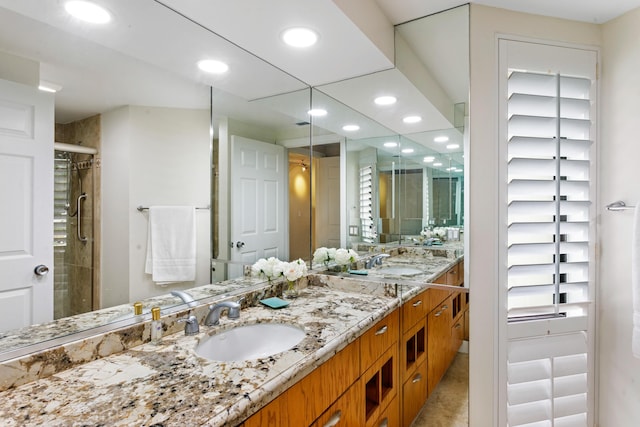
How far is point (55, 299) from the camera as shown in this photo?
37.5 inches

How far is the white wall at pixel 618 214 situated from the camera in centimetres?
149

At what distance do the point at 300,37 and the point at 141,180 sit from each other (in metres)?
0.92

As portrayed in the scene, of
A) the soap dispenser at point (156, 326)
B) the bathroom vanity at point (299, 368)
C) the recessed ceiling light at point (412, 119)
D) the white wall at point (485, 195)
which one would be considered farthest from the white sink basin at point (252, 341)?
the recessed ceiling light at point (412, 119)

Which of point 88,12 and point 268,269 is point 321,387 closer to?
point 268,269

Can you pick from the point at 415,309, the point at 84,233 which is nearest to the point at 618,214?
the point at 415,309

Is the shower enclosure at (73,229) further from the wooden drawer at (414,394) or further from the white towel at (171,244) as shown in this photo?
the wooden drawer at (414,394)

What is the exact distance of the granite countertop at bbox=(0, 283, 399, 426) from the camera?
0.74 m

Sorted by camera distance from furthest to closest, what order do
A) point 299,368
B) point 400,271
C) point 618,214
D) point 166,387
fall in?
point 400,271
point 618,214
point 299,368
point 166,387

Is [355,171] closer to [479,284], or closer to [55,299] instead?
[479,284]

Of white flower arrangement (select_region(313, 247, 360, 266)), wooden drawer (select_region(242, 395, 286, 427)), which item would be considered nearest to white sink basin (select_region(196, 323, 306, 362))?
wooden drawer (select_region(242, 395, 286, 427))

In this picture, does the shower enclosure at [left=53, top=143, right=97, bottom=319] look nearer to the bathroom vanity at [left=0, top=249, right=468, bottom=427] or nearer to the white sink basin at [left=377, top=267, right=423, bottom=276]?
the bathroom vanity at [left=0, top=249, right=468, bottom=427]

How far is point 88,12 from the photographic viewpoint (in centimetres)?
106

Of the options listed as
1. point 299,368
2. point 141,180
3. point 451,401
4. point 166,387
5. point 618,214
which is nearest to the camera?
point 166,387

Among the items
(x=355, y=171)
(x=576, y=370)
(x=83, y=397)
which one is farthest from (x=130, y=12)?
(x=576, y=370)
